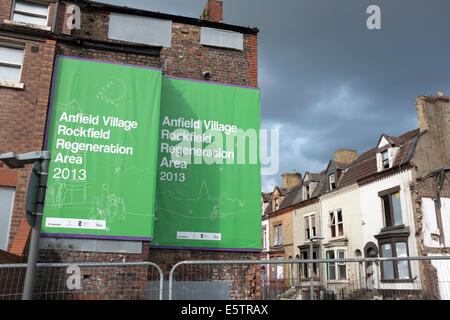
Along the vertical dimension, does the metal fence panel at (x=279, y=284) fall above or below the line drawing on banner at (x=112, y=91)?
below

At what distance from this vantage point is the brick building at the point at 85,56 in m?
10.2

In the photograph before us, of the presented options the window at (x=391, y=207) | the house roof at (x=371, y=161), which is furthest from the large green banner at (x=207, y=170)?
the window at (x=391, y=207)

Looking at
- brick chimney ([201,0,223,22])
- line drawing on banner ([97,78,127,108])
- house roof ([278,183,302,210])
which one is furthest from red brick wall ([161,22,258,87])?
house roof ([278,183,302,210])

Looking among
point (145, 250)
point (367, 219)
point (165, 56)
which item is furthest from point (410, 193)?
point (145, 250)

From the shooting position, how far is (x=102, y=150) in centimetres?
1090

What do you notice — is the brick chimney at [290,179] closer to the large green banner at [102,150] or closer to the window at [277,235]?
the window at [277,235]

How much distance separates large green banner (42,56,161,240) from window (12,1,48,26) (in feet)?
10.5

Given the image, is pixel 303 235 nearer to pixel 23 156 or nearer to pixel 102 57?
pixel 102 57

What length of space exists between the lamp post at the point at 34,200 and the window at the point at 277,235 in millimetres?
34865

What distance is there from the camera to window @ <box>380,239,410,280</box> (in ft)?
76.7

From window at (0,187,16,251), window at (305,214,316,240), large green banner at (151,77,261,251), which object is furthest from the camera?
window at (305,214,316,240)

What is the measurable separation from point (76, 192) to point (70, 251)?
4.82 feet

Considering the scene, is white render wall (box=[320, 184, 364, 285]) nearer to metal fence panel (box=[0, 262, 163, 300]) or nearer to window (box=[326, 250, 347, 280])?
window (box=[326, 250, 347, 280])

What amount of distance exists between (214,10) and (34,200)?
12980 mm
